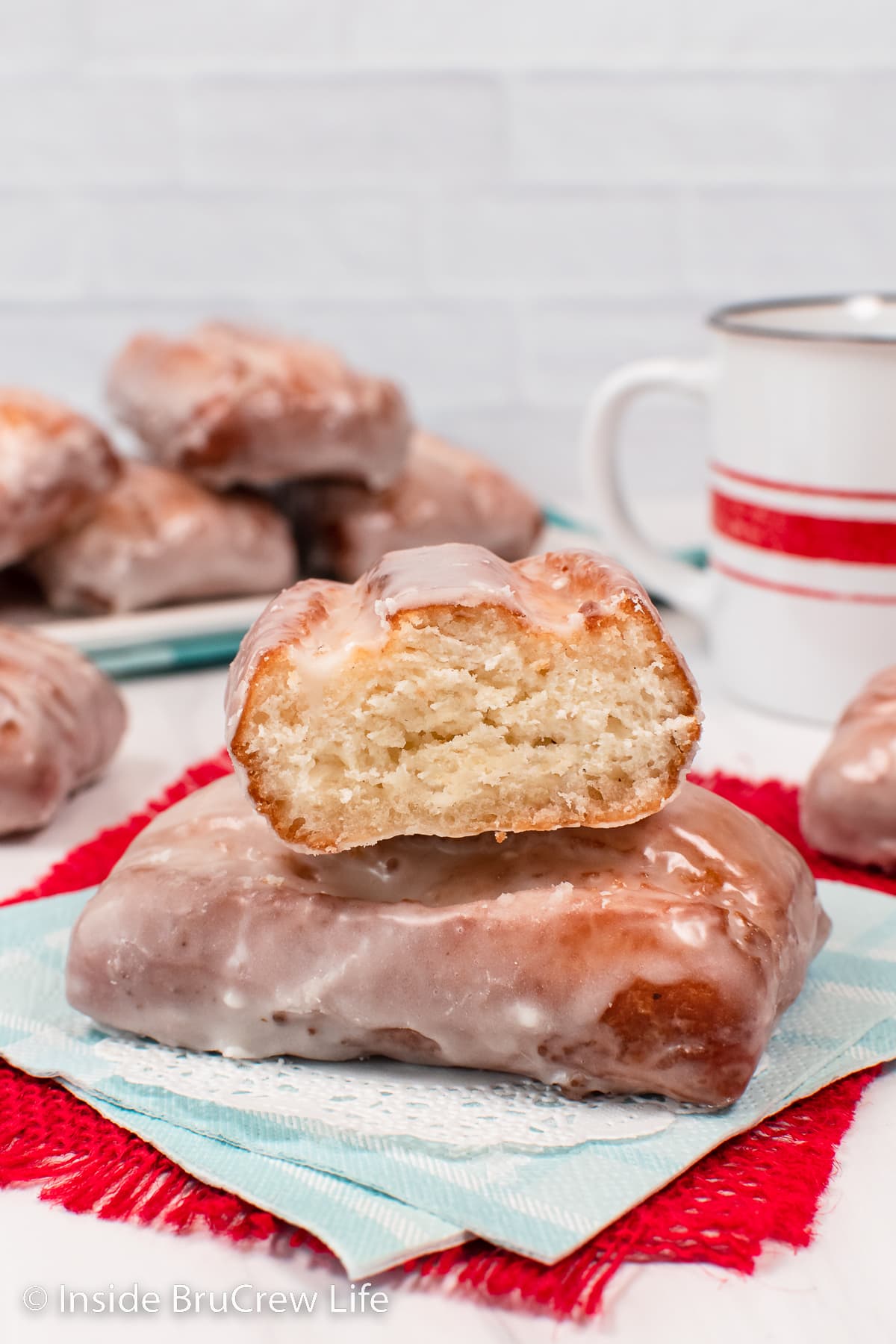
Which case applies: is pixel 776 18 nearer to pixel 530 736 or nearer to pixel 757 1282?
pixel 530 736

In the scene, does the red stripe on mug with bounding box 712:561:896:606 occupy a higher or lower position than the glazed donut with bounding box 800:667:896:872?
higher

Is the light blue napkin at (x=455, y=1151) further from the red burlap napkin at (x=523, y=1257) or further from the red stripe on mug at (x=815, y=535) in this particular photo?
the red stripe on mug at (x=815, y=535)

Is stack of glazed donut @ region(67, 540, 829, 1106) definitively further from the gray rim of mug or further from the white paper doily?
the gray rim of mug

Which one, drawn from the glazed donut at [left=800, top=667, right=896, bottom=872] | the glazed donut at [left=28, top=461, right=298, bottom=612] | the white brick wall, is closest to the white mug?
the glazed donut at [left=800, top=667, right=896, bottom=872]

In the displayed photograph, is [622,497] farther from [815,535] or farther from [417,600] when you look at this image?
[417,600]

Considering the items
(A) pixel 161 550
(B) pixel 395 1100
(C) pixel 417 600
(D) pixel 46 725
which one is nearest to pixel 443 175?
(A) pixel 161 550

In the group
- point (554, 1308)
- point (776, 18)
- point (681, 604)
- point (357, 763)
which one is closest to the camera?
point (554, 1308)

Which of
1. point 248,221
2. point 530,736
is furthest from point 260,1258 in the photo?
point 248,221
